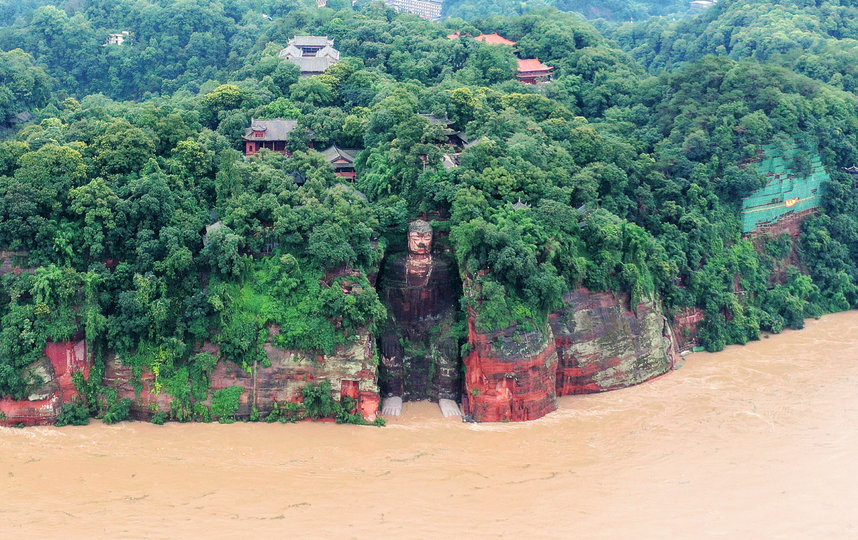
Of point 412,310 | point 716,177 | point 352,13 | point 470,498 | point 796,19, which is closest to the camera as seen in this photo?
point 470,498

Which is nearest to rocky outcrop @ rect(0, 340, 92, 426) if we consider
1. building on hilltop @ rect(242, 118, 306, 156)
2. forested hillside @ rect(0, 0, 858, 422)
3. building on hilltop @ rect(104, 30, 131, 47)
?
forested hillside @ rect(0, 0, 858, 422)

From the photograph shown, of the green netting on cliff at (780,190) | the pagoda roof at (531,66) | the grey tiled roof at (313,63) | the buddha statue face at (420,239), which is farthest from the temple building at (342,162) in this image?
the green netting on cliff at (780,190)

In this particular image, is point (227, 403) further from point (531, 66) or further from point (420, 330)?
point (531, 66)

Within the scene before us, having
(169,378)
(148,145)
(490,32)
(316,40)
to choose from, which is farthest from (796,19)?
(169,378)

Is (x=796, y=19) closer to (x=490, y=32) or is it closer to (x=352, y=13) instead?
(x=490, y=32)

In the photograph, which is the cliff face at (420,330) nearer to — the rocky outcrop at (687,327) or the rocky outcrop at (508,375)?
the rocky outcrop at (508,375)

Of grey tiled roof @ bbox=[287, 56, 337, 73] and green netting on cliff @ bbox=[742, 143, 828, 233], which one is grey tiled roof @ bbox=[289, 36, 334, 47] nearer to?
grey tiled roof @ bbox=[287, 56, 337, 73]
